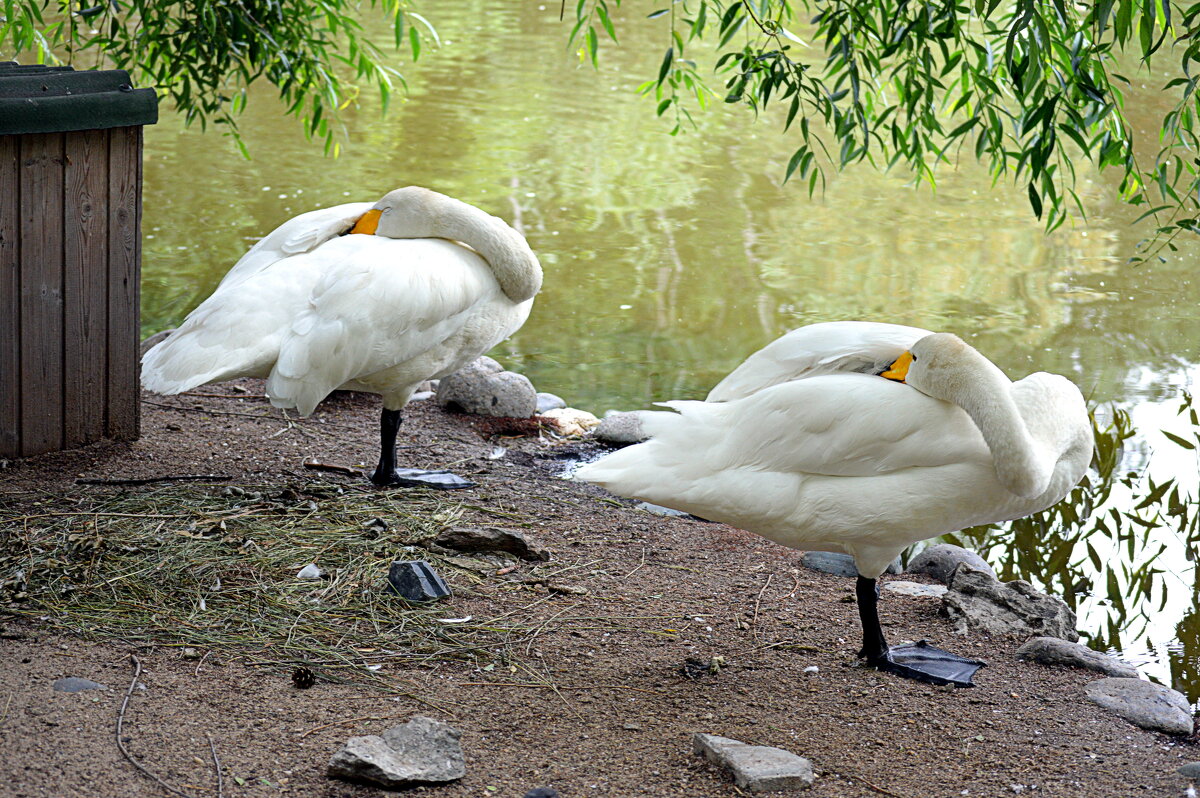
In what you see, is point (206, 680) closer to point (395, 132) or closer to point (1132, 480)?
point (1132, 480)

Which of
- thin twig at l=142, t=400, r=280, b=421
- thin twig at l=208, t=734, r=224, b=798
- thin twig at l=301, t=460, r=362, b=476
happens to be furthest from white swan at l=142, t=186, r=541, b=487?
thin twig at l=208, t=734, r=224, b=798

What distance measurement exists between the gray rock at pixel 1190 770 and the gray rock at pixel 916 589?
4.08 ft

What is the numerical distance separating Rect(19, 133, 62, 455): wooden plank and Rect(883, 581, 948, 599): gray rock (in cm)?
341

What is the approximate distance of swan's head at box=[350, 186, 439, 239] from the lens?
5137 millimetres

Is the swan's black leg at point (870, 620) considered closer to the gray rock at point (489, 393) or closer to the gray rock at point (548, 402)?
the gray rock at point (489, 393)

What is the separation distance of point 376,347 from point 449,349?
347mm

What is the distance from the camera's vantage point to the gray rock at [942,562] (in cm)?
484

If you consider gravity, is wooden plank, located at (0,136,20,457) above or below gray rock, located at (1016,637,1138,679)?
above

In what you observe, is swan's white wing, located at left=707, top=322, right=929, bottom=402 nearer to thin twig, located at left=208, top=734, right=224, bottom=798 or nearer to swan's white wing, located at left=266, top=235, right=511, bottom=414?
swan's white wing, located at left=266, top=235, right=511, bottom=414

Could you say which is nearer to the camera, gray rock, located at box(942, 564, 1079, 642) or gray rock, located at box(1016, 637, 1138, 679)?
gray rock, located at box(1016, 637, 1138, 679)

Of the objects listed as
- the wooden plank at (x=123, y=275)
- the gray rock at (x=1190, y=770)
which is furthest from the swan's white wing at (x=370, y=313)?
the gray rock at (x=1190, y=770)

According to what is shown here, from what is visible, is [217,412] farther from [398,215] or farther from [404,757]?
[404,757]

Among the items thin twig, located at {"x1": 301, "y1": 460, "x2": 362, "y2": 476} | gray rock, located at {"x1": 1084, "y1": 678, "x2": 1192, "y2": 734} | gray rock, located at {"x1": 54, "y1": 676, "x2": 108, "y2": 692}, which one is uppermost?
gray rock, located at {"x1": 1084, "y1": 678, "x2": 1192, "y2": 734}

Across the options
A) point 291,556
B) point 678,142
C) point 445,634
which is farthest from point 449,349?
point 678,142
